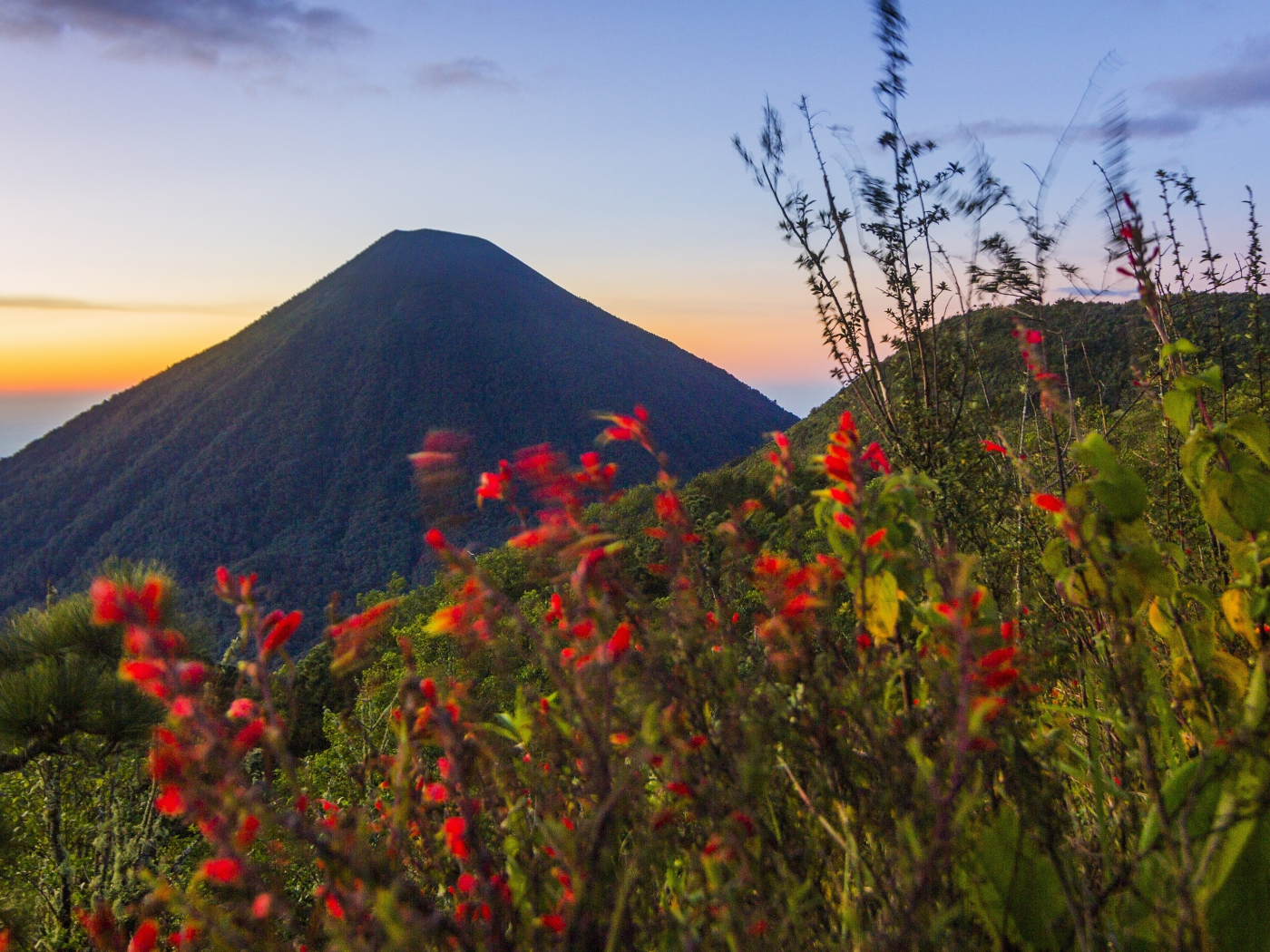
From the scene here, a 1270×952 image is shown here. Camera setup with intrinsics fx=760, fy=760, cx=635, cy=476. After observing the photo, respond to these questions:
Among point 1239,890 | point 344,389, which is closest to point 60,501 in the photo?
point 344,389

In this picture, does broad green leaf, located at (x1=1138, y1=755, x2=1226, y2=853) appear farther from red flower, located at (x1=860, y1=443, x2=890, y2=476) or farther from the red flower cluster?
the red flower cluster

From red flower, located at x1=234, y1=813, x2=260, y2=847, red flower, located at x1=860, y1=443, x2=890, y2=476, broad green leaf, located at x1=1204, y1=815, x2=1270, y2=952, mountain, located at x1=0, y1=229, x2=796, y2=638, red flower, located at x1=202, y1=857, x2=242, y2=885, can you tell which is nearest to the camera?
red flower, located at x1=202, y1=857, x2=242, y2=885

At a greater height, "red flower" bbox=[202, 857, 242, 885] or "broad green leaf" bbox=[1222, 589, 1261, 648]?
"red flower" bbox=[202, 857, 242, 885]

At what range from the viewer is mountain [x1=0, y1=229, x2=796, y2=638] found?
5738cm

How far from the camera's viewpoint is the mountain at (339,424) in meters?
57.4

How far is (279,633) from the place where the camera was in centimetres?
101

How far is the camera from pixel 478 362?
76.7m

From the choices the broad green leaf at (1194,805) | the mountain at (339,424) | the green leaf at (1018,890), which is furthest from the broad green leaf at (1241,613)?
the mountain at (339,424)

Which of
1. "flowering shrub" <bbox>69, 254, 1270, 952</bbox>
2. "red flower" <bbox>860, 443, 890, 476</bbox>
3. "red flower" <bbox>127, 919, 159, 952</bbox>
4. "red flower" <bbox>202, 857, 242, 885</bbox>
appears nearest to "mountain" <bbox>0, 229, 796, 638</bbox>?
"red flower" <bbox>127, 919, 159, 952</bbox>

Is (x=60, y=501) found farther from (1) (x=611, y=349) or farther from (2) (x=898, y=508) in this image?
(2) (x=898, y=508)

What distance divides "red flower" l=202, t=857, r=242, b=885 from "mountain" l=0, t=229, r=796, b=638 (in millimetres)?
49159

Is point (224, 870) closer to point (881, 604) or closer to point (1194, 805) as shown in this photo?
point (881, 604)

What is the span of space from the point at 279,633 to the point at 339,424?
73.6 m

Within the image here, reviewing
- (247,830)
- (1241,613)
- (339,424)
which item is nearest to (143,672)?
(247,830)
